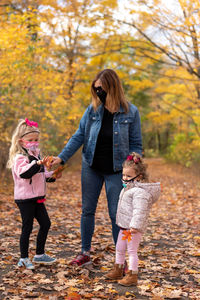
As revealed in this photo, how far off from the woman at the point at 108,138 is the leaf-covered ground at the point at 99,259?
692 millimetres

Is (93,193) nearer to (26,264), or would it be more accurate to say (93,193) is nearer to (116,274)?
(116,274)

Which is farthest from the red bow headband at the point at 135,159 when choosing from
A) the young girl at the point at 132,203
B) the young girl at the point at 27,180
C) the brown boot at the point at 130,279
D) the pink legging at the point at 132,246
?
the brown boot at the point at 130,279

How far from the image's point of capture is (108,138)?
13.0ft

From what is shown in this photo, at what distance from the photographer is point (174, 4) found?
9.98m

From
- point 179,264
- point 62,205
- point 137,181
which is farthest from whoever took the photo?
point 62,205

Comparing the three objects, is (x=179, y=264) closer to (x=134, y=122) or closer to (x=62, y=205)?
(x=134, y=122)

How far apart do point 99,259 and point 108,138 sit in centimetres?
170

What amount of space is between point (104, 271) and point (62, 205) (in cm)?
526

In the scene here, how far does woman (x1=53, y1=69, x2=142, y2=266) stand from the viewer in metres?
3.93

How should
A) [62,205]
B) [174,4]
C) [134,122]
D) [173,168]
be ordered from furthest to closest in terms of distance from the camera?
[173,168]
[174,4]
[62,205]
[134,122]

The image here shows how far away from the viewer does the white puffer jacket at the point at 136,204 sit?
3.51 meters

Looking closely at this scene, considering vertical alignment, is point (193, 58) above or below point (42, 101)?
above

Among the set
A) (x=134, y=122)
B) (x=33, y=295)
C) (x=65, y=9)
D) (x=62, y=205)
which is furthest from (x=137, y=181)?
(x=65, y=9)

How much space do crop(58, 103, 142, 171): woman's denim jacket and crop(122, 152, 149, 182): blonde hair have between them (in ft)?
0.67
